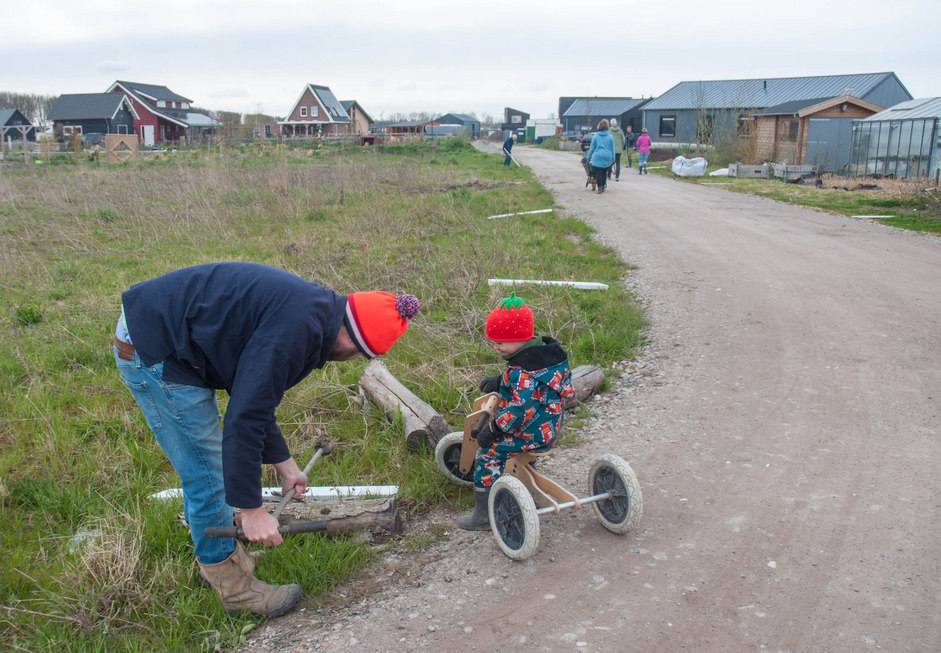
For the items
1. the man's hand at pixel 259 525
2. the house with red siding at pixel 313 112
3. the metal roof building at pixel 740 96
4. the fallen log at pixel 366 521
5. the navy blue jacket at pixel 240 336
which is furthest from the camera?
the house with red siding at pixel 313 112

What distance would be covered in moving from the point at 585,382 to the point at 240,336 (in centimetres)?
345

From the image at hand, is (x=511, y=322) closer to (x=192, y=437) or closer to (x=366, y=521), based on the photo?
(x=366, y=521)

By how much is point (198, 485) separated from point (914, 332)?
653 cm

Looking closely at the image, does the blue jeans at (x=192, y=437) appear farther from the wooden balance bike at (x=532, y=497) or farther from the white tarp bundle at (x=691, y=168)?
the white tarp bundle at (x=691, y=168)

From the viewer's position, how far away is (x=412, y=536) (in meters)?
3.72

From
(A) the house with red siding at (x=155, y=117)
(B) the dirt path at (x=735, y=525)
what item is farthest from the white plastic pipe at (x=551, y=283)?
(A) the house with red siding at (x=155, y=117)

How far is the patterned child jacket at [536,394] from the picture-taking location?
11.2 ft

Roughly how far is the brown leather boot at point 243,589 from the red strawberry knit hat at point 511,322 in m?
1.55

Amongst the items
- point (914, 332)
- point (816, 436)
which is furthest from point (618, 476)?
point (914, 332)

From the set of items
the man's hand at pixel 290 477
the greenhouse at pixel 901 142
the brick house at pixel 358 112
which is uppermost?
the brick house at pixel 358 112

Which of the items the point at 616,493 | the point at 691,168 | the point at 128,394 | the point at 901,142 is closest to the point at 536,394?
the point at 616,493

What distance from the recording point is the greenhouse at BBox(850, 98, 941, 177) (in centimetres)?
2073

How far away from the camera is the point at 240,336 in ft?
8.42

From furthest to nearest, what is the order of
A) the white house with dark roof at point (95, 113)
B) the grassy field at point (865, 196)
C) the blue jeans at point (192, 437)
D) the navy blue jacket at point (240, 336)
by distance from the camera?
1. the white house with dark roof at point (95, 113)
2. the grassy field at point (865, 196)
3. the blue jeans at point (192, 437)
4. the navy blue jacket at point (240, 336)
